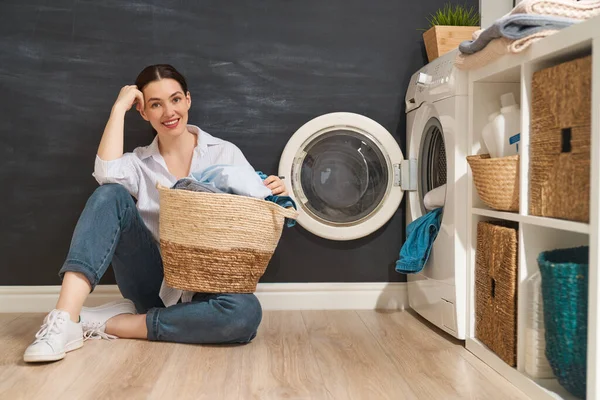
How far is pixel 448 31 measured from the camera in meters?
2.45

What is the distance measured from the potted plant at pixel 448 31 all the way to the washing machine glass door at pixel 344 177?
15.0 inches

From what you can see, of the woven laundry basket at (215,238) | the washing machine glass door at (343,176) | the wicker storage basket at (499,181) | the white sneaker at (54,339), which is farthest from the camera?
the washing machine glass door at (343,176)

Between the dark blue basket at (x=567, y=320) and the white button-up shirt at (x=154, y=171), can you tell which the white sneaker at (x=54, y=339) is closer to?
the white button-up shirt at (x=154, y=171)

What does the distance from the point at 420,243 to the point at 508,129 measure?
23.8 inches

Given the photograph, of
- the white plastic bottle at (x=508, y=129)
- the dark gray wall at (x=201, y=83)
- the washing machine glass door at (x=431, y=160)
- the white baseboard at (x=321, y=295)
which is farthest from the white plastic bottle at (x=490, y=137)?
the white baseboard at (x=321, y=295)

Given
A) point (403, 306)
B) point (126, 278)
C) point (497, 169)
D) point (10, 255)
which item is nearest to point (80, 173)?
point (10, 255)

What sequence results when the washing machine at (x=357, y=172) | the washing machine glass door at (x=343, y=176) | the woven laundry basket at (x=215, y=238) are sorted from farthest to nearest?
the washing machine glass door at (x=343, y=176) < the washing machine at (x=357, y=172) < the woven laundry basket at (x=215, y=238)

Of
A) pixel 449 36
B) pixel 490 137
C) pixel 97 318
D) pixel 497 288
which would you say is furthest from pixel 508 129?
pixel 97 318

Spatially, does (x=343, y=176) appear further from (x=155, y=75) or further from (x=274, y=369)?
(x=274, y=369)

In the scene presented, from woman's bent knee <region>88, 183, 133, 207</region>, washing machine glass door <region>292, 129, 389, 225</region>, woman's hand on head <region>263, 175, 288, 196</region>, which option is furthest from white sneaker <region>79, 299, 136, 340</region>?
washing machine glass door <region>292, 129, 389, 225</region>

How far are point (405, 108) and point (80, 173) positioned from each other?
4.51ft

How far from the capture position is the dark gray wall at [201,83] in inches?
103

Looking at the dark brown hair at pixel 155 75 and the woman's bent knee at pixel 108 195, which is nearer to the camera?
the woman's bent knee at pixel 108 195

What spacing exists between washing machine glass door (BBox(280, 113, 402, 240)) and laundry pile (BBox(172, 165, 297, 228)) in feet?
1.92
